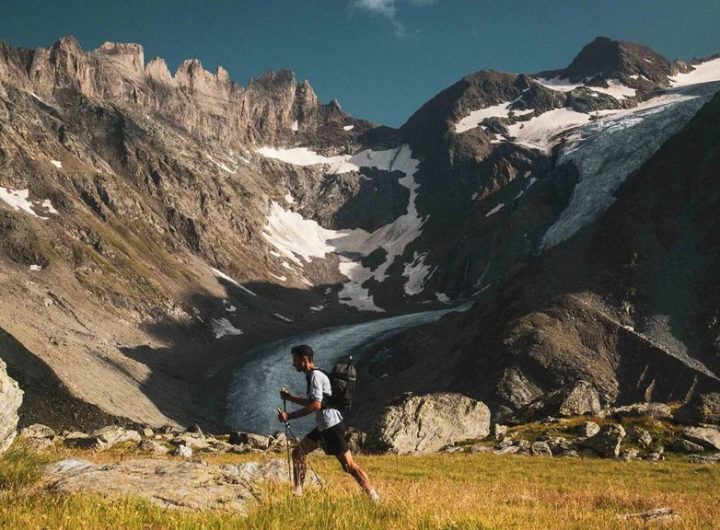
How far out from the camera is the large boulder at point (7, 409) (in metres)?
9.89

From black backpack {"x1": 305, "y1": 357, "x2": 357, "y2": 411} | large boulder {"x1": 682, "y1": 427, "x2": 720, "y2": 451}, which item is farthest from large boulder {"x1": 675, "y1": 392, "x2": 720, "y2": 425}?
black backpack {"x1": 305, "y1": 357, "x2": 357, "y2": 411}

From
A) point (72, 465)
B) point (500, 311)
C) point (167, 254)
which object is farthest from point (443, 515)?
point (167, 254)

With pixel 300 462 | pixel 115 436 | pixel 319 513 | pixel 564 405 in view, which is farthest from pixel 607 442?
pixel 115 436

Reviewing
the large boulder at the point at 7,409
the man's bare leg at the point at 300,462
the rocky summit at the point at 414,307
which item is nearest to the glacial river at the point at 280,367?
the rocky summit at the point at 414,307

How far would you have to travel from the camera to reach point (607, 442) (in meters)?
29.4

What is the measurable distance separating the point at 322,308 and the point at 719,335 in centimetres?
12812

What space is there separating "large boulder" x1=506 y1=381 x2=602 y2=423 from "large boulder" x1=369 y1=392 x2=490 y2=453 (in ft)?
16.5

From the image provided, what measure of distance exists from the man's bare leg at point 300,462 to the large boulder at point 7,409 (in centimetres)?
501

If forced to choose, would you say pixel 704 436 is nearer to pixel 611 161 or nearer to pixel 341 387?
pixel 341 387

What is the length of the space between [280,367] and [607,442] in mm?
82911

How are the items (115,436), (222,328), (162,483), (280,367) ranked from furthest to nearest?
(222,328) < (280,367) < (115,436) < (162,483)

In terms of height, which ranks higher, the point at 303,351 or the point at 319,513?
the point at 303,351

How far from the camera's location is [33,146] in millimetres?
154375

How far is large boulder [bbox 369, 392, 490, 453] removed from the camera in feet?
122
